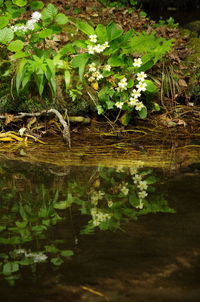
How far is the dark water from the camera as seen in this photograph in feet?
Result: 6.66

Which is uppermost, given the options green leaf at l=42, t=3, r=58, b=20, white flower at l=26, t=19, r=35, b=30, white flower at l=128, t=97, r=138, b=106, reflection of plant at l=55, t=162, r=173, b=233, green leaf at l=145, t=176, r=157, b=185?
green leaf at l=42, t=3, r=58, b=20

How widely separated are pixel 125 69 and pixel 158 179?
1.82 meters

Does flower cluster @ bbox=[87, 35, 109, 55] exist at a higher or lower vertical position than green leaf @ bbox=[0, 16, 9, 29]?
lower

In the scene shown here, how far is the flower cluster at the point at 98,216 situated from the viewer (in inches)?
106

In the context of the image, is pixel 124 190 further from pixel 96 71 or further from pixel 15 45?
pixel 15 45

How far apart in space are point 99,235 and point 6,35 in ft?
9.25

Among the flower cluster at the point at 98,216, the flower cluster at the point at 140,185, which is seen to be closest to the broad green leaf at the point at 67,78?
the flower cluster at the point at 140,185

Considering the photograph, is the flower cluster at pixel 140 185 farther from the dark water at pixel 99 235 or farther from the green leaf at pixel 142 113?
the green leaf at pixel 142 113

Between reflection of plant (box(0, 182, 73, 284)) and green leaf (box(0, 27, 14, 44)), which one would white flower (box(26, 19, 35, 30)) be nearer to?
green leaf (box(0, 27, 14, 44))

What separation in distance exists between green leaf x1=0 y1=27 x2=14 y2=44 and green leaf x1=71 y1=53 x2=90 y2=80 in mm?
641

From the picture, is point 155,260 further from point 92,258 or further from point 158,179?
point 158,179

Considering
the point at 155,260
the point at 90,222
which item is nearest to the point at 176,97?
the point at 90,222

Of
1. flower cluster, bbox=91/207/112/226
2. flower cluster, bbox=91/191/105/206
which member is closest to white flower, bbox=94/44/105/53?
flower cluster, bbox=91/191/105/206

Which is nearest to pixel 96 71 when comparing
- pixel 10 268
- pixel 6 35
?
pixel 6 35
